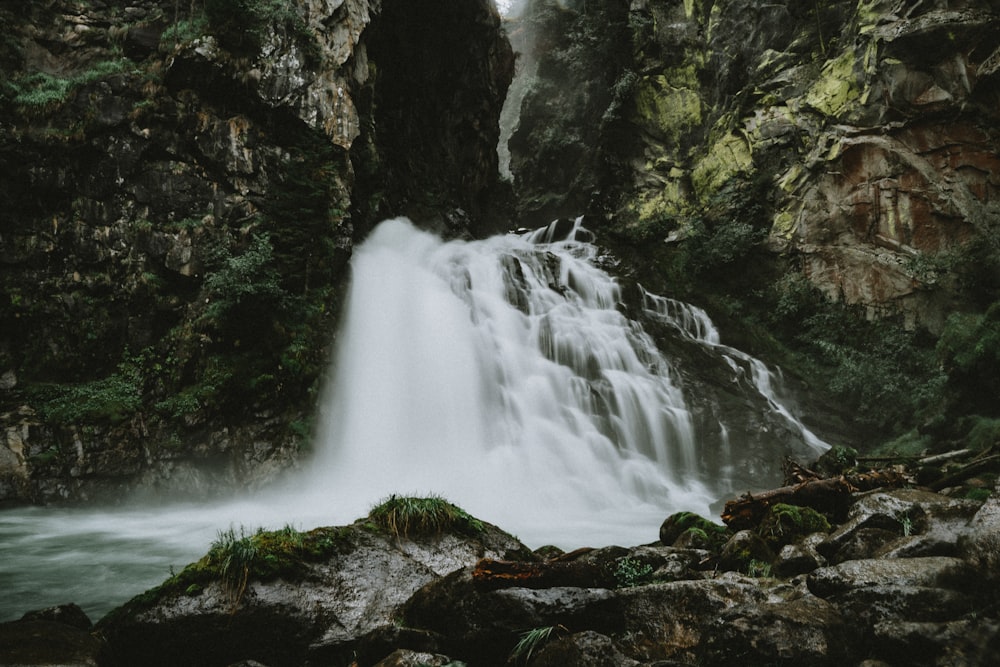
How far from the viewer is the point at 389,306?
14711mm

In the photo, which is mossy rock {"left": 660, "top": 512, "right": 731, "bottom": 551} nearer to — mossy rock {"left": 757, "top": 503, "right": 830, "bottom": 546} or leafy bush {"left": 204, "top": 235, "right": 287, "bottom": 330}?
mossy rock {"left": 757, "top": 503, "right": 830, "bottom": 546}

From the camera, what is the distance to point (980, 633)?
2254mm

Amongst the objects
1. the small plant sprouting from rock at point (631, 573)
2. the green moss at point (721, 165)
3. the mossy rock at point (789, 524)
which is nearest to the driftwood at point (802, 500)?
the mossy rock at point (789, 524)

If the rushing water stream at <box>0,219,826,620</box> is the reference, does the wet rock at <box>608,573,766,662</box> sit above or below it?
below

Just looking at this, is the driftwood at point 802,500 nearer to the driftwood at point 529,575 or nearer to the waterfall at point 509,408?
the waterfall at point 509,408

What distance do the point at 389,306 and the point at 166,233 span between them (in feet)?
18.7

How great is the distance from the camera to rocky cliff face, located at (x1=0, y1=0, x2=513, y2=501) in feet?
31.8

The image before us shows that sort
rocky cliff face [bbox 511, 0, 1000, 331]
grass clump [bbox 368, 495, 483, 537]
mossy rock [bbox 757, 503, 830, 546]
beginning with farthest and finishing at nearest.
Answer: rocky cliff face [bbox 511, 0, 1000, 331] → mossy rock [bbox 757, 503, 830, 546] → grass clump [bbox 368, 495, 483, 537]

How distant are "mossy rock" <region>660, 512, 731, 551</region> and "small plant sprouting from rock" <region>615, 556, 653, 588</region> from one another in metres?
1.20

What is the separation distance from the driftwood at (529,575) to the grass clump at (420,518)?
1.47 metres

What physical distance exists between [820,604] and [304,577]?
342 cm

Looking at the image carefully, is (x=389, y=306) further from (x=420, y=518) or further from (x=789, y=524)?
(x=789, y=524)

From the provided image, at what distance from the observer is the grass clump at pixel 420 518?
4617 millimetres

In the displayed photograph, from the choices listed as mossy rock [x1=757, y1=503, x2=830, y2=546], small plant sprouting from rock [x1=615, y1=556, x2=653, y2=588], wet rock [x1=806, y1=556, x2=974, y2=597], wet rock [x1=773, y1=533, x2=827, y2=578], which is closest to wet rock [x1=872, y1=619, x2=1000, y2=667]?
wet rock [x1=806, y1=556, x2=974, y2=597]
